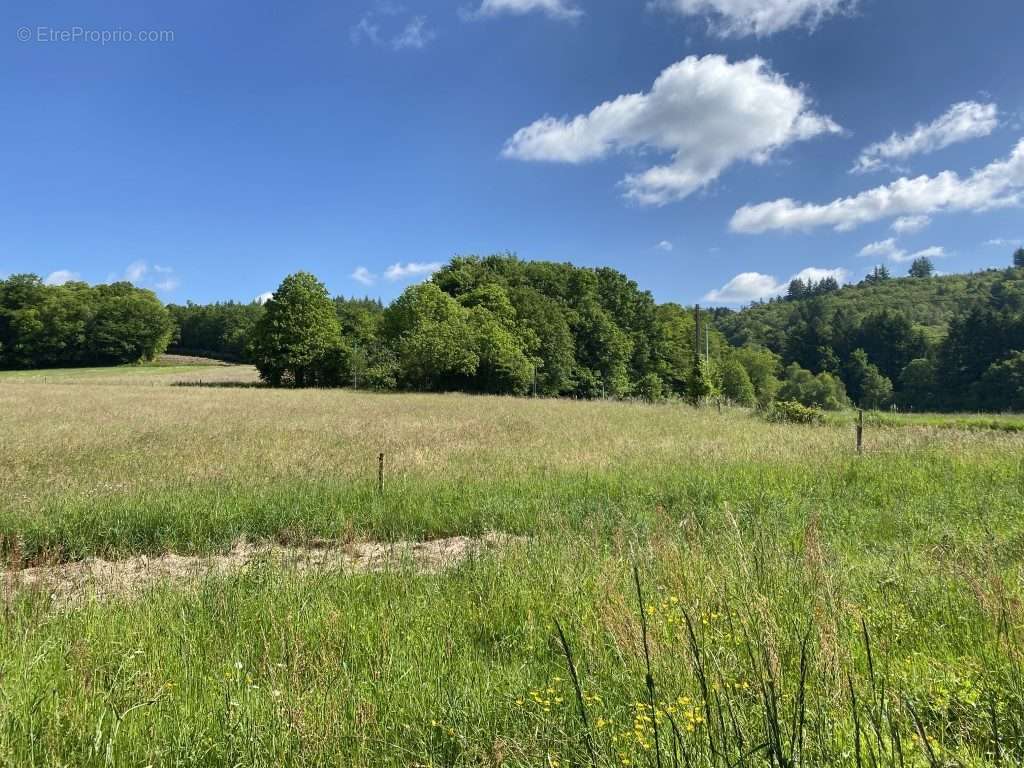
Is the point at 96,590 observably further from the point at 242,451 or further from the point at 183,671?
the point at 242,451

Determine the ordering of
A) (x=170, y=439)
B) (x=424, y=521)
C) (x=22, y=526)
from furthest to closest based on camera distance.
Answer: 1. (x=170, y=439)
2. (x=424, y=521)
3. (x=22, y=526)

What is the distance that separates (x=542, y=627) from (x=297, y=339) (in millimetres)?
60338

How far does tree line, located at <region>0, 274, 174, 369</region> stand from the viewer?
88625 mm

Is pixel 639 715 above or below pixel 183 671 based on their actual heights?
above

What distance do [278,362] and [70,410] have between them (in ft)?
101

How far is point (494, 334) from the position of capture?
53.8 meters

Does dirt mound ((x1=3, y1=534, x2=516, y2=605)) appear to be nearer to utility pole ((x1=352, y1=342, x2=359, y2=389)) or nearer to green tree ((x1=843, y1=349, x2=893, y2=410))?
utility pole ((x1=352, y1=342, x2=359, y2=389))

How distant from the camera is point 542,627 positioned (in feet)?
13.8

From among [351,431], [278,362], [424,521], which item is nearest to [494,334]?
[278,362]

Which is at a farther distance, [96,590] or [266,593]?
[96,590]

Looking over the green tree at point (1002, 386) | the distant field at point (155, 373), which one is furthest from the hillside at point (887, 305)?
the distant field at point (155, 373)

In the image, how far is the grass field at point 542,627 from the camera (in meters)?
2.63

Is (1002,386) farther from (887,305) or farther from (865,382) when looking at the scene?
(887,305)

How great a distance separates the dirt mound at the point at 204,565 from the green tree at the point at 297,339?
→ 55061 millimetres
